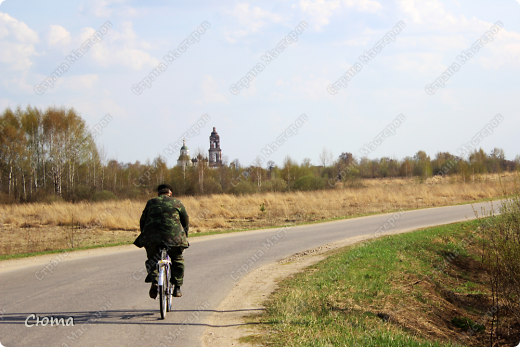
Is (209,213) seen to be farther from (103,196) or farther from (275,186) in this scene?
(275,186)

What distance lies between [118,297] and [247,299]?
8.17ft

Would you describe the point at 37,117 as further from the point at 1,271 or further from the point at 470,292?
the point at 470,292

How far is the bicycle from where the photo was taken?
638 centimetres

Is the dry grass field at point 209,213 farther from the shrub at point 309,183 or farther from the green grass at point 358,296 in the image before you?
the shrub at point 309,183

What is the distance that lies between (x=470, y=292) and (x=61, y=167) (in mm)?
45008

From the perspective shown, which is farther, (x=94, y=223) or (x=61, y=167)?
(x=61, y=167)

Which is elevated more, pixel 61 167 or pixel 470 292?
pixel 61 167

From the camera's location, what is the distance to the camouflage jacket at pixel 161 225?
6.59 metres

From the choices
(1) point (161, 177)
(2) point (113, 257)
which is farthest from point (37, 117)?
(2) point (113, 257)

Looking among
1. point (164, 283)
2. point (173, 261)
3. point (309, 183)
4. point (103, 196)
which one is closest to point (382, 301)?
point (173, 261)

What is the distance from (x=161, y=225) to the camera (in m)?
6.61

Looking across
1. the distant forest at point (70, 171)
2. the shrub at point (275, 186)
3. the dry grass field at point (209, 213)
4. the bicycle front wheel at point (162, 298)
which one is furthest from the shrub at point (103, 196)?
the bicycle front wheel at point (162, 298)

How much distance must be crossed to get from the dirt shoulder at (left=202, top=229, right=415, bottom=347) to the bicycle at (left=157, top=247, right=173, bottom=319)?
2.54 feet

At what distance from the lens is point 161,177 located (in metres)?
50.9
